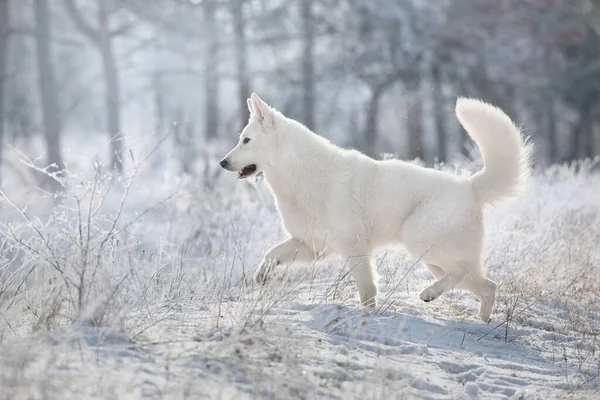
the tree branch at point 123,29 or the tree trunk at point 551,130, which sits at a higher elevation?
the tree branch at point 123,29

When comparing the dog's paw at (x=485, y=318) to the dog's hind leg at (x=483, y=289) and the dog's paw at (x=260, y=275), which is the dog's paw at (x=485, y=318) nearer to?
the dog's hind leg at (x=483, y=289)

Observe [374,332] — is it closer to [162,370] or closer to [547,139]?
[162,370]

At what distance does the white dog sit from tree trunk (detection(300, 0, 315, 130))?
15370 millimetres

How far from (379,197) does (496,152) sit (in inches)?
37.1

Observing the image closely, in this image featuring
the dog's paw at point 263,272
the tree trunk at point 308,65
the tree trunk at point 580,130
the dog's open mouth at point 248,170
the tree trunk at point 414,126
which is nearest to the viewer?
the dog's paw at point 263,272

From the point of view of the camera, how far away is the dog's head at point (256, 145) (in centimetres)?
592

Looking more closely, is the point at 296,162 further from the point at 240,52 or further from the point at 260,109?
the point at 240,52

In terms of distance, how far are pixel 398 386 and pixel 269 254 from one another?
90.4 inches

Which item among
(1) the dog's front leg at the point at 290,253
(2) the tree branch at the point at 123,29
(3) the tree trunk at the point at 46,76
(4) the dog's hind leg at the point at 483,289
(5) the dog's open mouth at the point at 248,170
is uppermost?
(2) the tree branch at the point at 123,29

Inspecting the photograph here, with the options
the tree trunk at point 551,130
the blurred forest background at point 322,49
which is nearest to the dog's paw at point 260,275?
the blurred forest background at point 322,49

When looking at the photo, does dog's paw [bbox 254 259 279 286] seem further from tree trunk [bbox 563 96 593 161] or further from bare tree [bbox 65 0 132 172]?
tree trunk [bbox 563 96 593 161]

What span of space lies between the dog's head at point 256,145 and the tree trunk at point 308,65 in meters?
15.3

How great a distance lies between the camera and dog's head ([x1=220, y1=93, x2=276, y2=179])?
5918 millimetres

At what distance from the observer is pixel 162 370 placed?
338 centimetres
